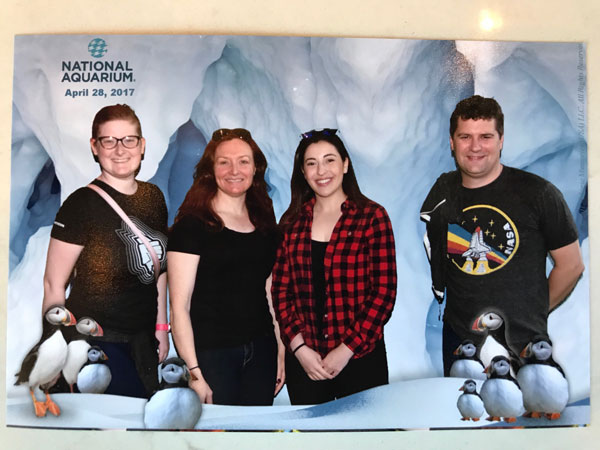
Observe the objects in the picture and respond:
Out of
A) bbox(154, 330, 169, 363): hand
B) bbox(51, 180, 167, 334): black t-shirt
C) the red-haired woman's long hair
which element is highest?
the red-haired woman's long hair

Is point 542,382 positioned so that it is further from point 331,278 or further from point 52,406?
point 52,406

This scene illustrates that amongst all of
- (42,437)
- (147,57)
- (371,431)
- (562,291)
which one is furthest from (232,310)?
(562,291)

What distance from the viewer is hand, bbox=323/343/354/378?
1.87m

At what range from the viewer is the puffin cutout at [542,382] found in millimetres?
1927

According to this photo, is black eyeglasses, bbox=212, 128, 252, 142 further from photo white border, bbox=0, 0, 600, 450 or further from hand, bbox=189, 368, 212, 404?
hand, bbox=189, 368, 212, 404

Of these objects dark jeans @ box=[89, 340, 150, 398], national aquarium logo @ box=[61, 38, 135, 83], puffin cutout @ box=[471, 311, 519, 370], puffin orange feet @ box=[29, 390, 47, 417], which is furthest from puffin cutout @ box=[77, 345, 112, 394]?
puffin cutout @ box=[471, 311, 519, 370]

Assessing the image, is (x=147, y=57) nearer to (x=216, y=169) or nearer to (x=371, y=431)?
(x=216, y=169)

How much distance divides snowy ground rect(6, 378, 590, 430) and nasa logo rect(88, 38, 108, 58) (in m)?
1.22

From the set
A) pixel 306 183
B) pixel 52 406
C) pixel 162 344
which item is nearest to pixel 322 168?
pixel 306 183

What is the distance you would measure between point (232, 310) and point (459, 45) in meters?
1.27

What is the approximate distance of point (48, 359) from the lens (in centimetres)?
188

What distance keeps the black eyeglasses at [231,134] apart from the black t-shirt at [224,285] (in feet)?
0.99

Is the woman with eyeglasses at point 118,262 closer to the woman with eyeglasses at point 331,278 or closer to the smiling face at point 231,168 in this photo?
the smiling face at point 231,168

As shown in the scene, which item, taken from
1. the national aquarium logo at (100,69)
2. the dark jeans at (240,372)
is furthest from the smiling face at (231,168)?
the dark jeans at (240,372)
